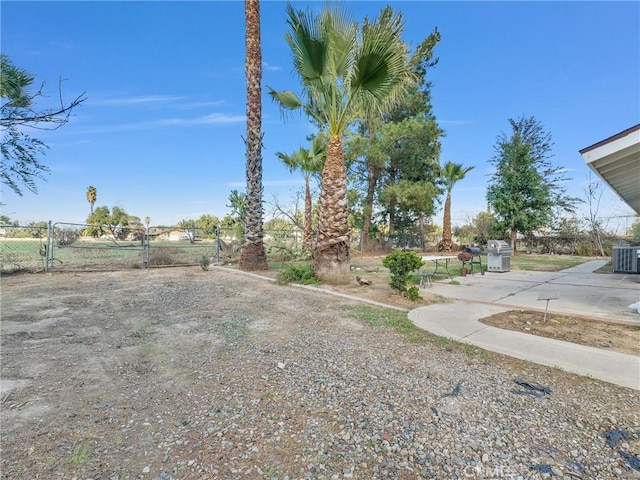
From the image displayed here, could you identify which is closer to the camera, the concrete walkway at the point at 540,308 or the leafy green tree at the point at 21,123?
the leafy green tree at the point at 21,123

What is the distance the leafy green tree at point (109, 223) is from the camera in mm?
12000

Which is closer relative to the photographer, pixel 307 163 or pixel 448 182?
pixel 307 163

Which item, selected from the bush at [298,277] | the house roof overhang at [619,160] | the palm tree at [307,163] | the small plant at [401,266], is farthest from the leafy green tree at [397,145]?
the small plant at [401,266]

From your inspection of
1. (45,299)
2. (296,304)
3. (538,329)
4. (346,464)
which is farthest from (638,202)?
(45,299)

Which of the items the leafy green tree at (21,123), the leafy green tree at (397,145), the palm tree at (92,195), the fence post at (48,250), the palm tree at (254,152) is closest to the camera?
the leafy green tree at (21,123)

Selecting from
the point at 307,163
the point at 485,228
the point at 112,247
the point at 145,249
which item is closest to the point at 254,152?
the point at 145,249

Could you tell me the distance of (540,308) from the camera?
597 centimetres

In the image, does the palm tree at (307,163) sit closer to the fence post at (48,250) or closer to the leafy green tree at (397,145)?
the leafy green tree at (397,145)

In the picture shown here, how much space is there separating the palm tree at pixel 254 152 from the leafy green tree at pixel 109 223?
534 centimetres

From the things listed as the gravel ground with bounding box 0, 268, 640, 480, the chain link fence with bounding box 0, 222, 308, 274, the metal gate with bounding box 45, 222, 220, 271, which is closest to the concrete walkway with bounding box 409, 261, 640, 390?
the gravel ground with bounding box 0, 268, 640, 480

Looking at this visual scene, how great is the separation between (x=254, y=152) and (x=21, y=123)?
29.9 feet

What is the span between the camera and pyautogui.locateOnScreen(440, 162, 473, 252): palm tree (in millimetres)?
22562

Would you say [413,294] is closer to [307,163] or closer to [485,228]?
[307,163]

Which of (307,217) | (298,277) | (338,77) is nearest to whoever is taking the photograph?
(338,77)
